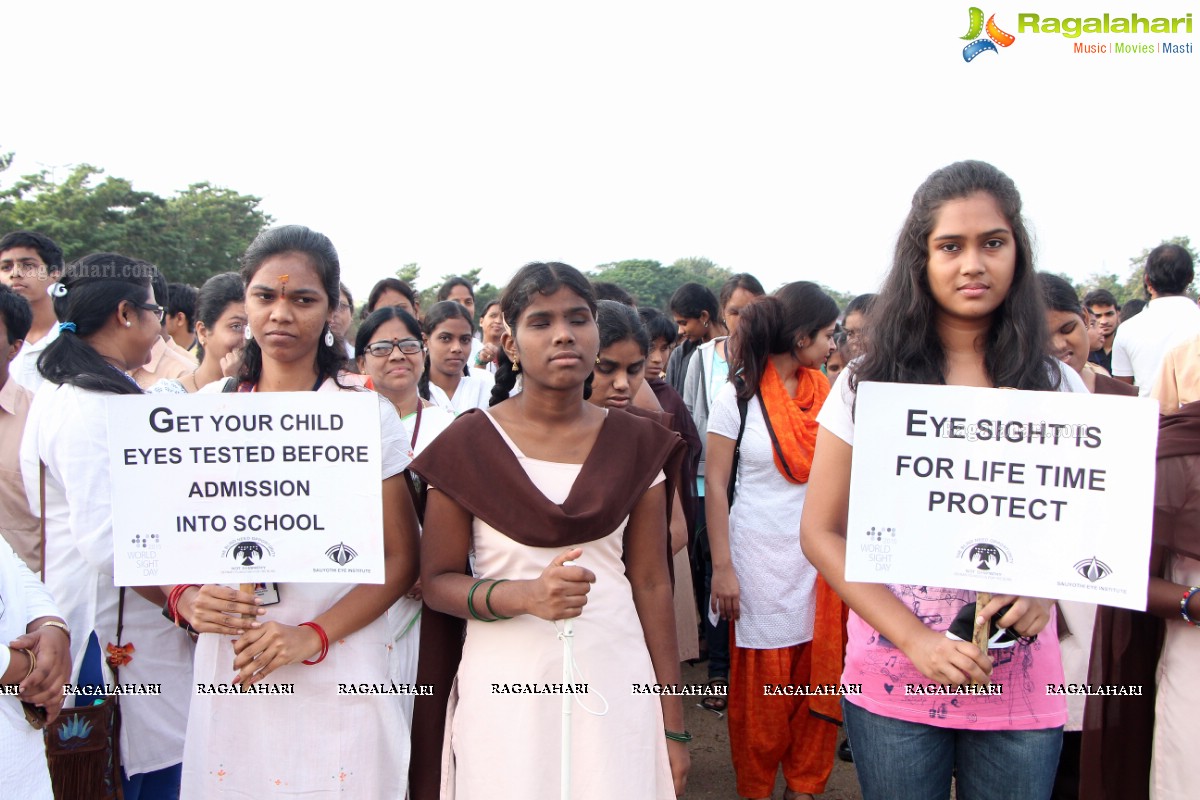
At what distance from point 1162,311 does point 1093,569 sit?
487cm

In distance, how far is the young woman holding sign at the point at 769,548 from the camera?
4113 millimetres

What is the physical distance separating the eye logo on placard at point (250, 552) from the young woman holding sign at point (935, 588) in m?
1.40

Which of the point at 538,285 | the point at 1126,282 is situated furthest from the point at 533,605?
the point at 1126,282

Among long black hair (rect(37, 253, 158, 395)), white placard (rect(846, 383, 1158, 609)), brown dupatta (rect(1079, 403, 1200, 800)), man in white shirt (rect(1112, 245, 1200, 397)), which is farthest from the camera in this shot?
man in white shirt (rect(1112, 245, 1200, 397))

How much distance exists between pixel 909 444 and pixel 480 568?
3.84ft

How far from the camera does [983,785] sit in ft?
7.17

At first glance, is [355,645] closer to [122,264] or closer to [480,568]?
[480,568]

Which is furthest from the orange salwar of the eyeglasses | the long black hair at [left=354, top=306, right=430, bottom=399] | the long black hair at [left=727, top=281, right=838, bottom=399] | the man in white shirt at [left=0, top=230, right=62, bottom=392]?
the man in white shirt at [left=0, top=230, right=62, bottom=392]

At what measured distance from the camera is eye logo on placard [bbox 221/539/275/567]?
223cm

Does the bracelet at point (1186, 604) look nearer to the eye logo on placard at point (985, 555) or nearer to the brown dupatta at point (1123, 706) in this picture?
the brown dupatta at point (1123, 706)

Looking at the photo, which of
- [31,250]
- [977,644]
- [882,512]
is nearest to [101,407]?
[882,512]

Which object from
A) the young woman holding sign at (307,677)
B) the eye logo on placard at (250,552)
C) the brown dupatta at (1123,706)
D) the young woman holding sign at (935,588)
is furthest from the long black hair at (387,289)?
the brown dupatta at (1123,706)

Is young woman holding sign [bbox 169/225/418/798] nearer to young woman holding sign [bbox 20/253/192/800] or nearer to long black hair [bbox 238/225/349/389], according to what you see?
long black hair [bbox 238/225/349/389]

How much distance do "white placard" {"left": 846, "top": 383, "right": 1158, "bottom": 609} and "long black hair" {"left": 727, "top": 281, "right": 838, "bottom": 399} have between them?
7.28 feet
